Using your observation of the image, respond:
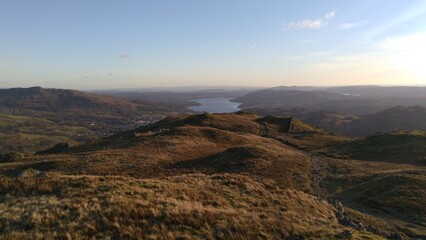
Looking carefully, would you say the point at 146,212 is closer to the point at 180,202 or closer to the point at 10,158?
the point at 180,202

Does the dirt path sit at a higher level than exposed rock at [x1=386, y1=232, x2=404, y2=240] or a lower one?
lower

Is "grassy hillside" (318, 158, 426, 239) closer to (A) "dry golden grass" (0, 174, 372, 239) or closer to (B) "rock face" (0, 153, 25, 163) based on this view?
(A) "dry golden grass" (0, 174, 372, 239)

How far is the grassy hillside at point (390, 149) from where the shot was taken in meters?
60.3

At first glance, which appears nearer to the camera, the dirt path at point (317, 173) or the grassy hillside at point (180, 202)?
the grassy hillside at point (180, 202)

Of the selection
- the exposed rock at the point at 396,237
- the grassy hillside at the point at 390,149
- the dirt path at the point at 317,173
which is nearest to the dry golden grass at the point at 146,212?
the exposed rock at the point at 396,237

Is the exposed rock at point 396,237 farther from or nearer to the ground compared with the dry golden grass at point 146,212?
nearer to the ground

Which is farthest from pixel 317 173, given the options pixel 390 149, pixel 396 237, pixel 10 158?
pixel 10 158

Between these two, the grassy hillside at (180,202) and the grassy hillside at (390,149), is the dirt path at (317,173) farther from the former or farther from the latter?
the grassy hillside at (390,149)

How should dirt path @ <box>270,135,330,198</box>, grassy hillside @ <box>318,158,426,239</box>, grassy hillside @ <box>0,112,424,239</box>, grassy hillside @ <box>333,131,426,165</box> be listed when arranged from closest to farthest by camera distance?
grassy hillside @ <box>0,112,424,239</box>, grassy hillside @ <box>318,158,426,239</box>, dirt path @ <box>270,135,330,198</box>, grassy hillside @ <box>333,131,426,165</box>

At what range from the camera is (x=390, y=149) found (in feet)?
218

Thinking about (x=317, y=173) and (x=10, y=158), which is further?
(x=10, y=158)

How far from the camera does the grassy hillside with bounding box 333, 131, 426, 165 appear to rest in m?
60.3

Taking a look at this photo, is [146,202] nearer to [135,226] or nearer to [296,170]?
[135,226]

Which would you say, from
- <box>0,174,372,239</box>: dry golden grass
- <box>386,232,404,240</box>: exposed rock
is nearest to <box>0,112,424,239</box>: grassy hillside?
<box>0,174,372,239</box>: dry golden grass
